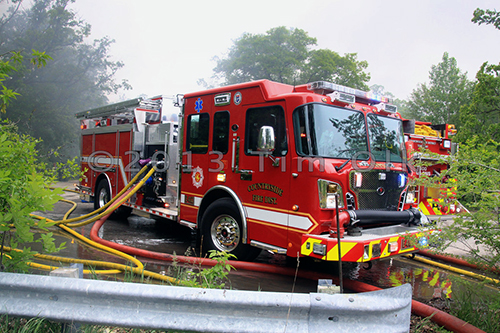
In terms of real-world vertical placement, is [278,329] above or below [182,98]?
below

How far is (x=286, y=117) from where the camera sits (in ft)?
15.2

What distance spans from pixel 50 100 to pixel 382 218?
115 ft

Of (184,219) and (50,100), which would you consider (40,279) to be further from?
(50,100)

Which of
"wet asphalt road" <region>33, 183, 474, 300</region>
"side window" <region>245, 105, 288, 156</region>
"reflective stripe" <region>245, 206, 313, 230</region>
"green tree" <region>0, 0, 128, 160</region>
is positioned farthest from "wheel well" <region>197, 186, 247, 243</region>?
"green tree" <region>0, 0, 128, 160</region>

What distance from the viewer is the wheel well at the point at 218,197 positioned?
5.04m

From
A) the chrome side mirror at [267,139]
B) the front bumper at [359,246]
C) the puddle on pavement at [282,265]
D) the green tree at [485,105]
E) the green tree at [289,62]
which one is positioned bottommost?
the puddle on pavement at [282,265]

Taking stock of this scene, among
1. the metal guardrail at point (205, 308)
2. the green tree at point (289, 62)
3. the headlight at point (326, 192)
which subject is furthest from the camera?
the green tree at point (289, 62)

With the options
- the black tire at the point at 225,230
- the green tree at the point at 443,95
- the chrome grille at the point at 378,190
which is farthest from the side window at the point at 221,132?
the green tree at the point at 443,95

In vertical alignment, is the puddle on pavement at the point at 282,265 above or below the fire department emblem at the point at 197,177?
below

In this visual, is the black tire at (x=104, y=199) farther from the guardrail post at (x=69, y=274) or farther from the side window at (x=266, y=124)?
the guardrail post at (x=69, y=274)

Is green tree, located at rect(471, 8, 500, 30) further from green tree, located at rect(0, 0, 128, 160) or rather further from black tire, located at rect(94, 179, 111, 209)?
green tree, located at rect(0, 0, 128, 160)

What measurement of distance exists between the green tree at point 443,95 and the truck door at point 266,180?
23686 mm

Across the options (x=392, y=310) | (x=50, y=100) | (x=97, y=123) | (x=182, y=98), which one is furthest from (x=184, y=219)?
(x=50, y=100)

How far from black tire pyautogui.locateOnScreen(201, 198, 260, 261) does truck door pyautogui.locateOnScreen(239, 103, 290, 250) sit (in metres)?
0.24
